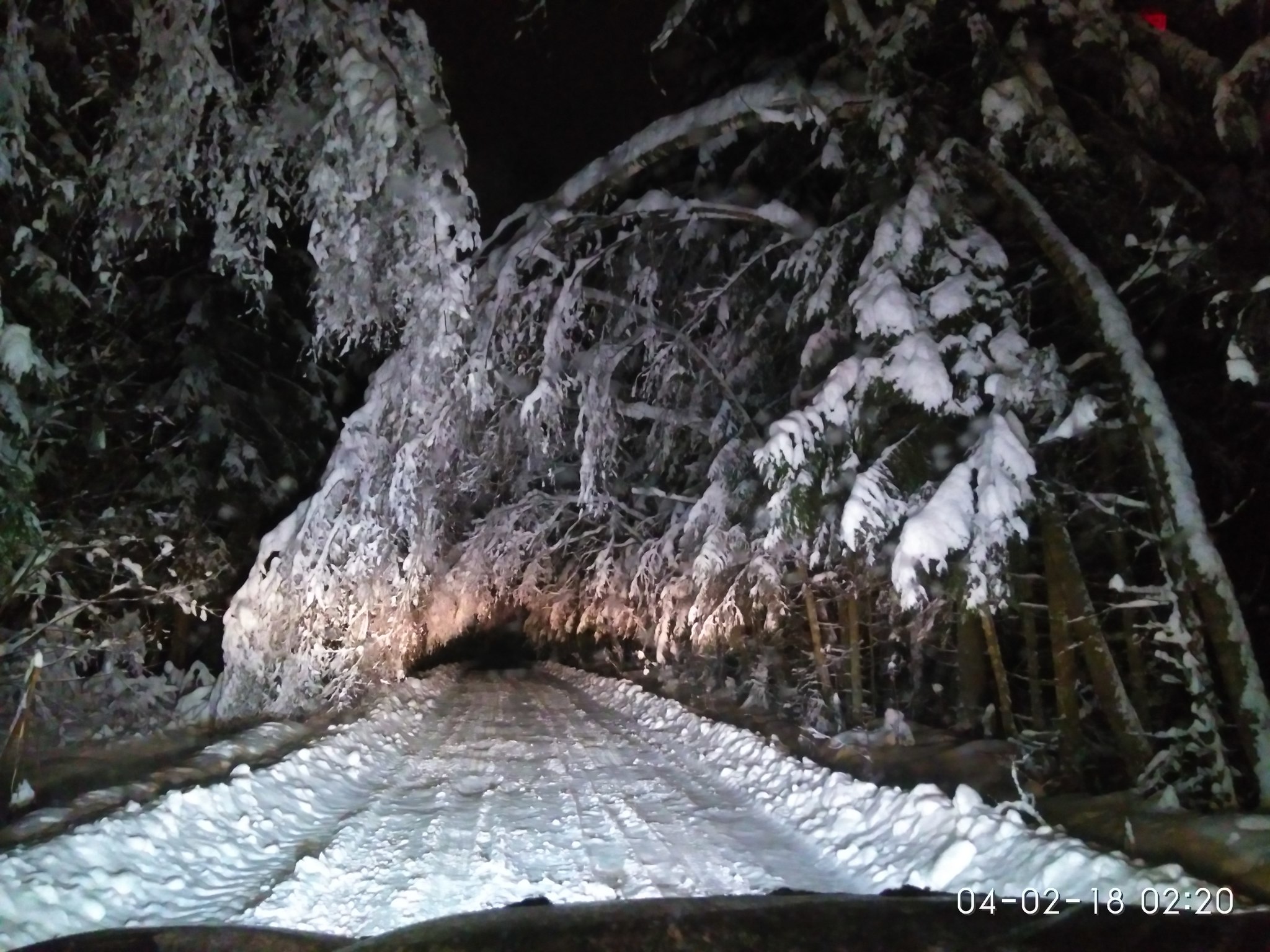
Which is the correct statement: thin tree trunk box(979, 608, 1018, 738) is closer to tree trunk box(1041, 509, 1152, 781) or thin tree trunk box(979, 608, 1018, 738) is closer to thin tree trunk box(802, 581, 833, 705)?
tree trunk box(1041, 509, 1152, 781)

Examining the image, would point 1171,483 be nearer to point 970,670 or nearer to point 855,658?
point 970,670

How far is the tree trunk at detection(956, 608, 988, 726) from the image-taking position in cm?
1009

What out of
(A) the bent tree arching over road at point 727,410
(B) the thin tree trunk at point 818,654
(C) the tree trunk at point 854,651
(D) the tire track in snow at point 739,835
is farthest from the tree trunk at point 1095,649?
(B) the thin tree trunk at point 818,654

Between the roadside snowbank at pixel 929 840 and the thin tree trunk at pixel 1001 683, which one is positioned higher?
the thin tree trunk at pixel 1001 683

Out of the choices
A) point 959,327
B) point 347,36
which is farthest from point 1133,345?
point 347,36

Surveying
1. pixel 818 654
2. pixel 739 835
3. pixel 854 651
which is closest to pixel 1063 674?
pixel 739 835

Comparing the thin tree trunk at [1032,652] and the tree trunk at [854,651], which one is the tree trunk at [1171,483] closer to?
the thin tree trunk at [1032,652]

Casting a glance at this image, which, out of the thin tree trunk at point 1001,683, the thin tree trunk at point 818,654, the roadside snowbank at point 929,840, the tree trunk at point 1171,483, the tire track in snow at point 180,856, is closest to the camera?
the tire track in snow at point 180,856

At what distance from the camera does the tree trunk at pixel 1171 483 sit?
6.52 metres

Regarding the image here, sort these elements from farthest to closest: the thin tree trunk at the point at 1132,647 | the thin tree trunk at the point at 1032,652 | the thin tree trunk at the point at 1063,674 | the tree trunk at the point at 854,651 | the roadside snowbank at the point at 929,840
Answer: the tree trunk at the point at 854,651, the thin tree trunk at the point at 1032,652, the thin tree trunk at the point at 1132,647, the thin tree trunk at the point at 1063,674, the roadside snowbank at the point at 929,840
